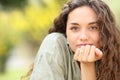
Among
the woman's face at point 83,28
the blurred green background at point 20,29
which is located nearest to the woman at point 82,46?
the woman's face at point 83,28

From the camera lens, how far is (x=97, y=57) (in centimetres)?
221

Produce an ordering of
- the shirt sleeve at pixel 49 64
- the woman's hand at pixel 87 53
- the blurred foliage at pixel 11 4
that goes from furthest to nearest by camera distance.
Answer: the blurred foliage at pixel 11 4 < the shirt sleeve at pixel 49 64 < the woman's hand at pixel 87 53

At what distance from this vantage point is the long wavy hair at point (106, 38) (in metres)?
2.32

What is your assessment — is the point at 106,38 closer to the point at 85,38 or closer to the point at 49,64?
the point at 85,38

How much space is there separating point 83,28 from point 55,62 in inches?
8.5

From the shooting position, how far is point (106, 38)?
7.68ft

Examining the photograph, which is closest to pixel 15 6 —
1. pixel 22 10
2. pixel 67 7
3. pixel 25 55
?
pixel 22 10

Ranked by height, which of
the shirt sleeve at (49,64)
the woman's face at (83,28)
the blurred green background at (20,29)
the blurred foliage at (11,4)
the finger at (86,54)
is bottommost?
the blurred green background at (20,29)

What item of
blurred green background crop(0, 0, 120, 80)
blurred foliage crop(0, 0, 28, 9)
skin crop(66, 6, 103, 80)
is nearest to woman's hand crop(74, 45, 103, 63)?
skin crop(66, 6, 103, 80)

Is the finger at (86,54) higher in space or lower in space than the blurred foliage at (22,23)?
higher

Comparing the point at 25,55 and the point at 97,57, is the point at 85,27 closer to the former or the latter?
the point at 97,57

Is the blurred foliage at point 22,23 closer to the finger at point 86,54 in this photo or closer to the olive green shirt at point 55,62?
the olive green shirt at point 55,62

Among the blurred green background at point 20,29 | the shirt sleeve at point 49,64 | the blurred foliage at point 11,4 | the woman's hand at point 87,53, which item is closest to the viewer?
the woman's hand at point 87,53

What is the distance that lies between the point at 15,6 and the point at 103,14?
4.60 meters
